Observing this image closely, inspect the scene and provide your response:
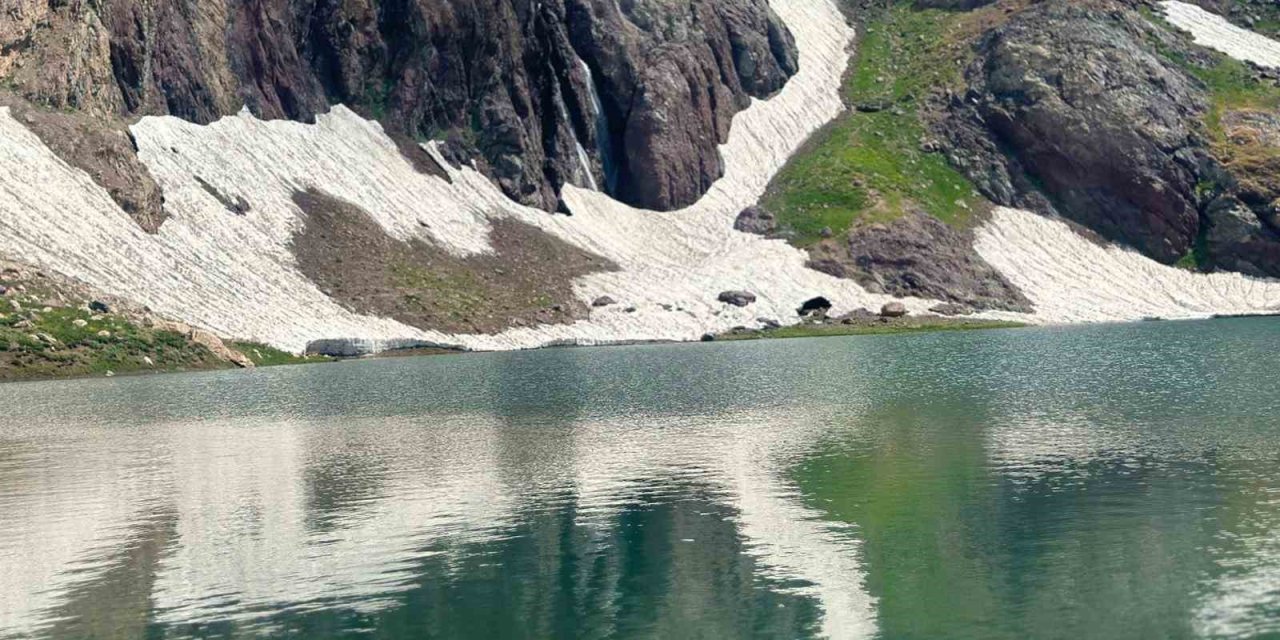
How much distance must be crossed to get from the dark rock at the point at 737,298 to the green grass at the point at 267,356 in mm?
53073

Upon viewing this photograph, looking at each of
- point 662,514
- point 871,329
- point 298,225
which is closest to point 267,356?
point 298,225

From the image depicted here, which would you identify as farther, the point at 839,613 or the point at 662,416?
the point at 662,416

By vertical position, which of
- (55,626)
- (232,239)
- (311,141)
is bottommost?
(55,626)

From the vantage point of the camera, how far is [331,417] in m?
71.3

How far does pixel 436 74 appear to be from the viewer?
17300cm

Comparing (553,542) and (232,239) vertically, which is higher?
(232,239)

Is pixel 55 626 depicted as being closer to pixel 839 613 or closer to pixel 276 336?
pixel 839 613

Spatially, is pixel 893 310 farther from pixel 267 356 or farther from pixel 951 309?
pixel 267 356

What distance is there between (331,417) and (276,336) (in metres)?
53.6

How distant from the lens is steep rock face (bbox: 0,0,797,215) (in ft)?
452

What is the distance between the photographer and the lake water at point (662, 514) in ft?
95.4

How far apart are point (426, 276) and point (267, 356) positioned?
93.4ft

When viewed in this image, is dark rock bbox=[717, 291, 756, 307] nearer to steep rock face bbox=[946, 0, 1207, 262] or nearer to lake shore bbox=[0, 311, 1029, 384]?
lake shore bbox=[0, 311, 1029, 384]

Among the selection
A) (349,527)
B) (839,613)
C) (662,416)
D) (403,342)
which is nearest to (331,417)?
(662,416)
